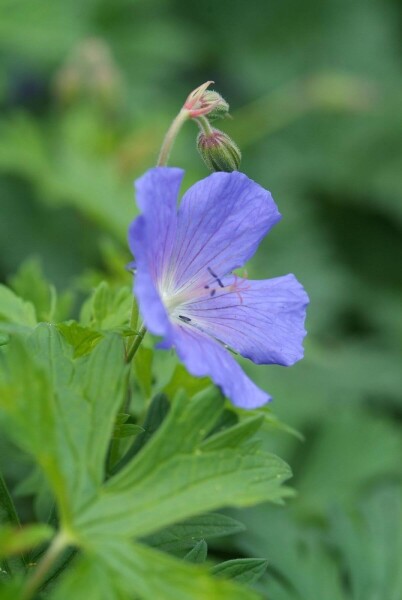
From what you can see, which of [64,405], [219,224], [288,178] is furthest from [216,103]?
[288,178]

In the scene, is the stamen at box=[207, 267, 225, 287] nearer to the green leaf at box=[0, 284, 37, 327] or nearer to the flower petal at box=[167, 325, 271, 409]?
the flower petal at box=[167, 325, 271, 409]

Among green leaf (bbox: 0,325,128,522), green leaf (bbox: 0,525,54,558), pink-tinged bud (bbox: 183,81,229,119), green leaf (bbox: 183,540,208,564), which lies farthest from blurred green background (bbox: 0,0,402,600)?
green leaf (bbox: 0,525,54,558)

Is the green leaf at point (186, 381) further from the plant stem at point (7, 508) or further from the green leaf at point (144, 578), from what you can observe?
the green leaf at point (144, 578)

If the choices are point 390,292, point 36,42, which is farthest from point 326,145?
point 36,42

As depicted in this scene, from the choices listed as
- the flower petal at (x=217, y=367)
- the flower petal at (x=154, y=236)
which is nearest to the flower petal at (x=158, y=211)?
the flower petal at (x=154, y=236)

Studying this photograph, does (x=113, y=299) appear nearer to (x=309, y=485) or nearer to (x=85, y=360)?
(x=85, y=360)

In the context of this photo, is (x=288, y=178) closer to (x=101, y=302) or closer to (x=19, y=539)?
(x=101, y=302)
